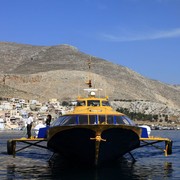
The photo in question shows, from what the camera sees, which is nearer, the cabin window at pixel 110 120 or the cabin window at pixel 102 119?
the cabin window at pixel 102 119

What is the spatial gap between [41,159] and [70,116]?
24.7 ft

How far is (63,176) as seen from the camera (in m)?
32.0

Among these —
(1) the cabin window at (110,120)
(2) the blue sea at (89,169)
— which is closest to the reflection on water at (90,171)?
(2) the blue sea at (89,169)

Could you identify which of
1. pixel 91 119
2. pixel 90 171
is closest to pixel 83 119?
pixel 91 119

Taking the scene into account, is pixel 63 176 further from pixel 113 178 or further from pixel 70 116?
pixel 70 116

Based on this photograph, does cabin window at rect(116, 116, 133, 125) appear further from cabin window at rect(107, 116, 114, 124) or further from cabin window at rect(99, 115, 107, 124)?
cabin window at rect(99, 115, 107, 124)

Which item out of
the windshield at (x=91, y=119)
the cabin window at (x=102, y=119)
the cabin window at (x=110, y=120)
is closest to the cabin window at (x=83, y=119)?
the windshield at (x=91, y=119)

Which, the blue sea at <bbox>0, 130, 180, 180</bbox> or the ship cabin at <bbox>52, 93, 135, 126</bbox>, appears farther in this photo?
the ship cabin at <bbox>52, 93, 135, 126</bbox>

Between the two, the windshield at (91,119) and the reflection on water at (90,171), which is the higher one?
the windshield at (91,119)

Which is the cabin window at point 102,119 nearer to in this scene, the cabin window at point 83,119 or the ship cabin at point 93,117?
the ship cabin at point 93,117

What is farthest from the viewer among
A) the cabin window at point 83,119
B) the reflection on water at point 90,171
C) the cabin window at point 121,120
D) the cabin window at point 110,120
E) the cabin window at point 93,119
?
the cabin window at point 121,120

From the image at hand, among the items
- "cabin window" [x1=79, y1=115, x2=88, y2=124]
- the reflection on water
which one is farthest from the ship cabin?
the reflection on water

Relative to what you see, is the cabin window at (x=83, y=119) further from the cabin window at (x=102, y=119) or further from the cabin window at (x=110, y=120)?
the cabin window at (x=110, y=120)

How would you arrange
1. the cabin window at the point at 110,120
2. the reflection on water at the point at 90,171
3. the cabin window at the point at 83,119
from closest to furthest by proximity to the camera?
the reflection on water at the point at 90,171
the cabin window at the point at 83,119
the cabin window at the point at 110,120
